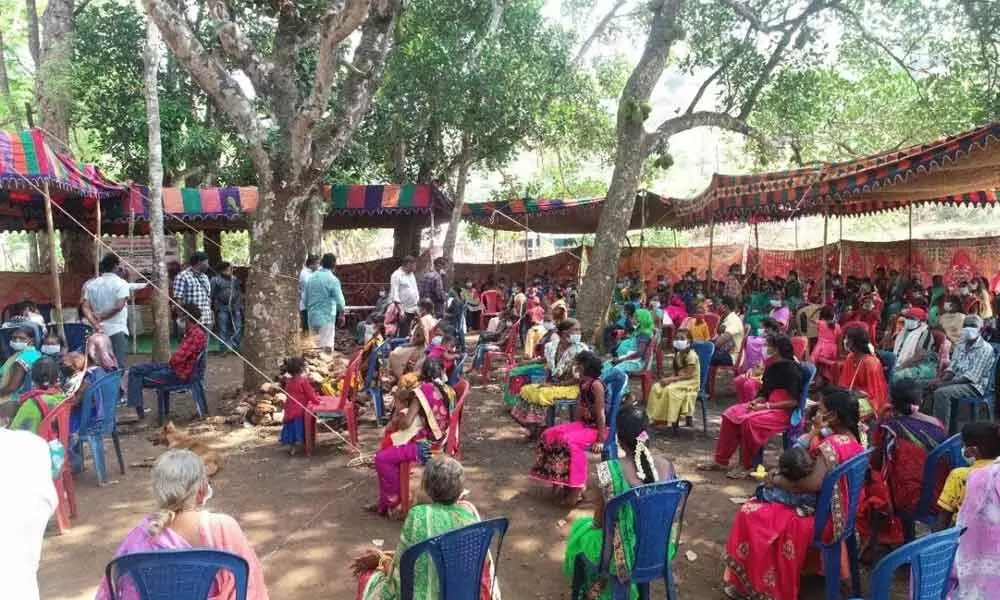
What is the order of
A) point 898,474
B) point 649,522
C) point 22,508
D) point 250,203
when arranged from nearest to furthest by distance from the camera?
1. point 22,508
2. point 649,522
3. point 898,474
4. point 250,203

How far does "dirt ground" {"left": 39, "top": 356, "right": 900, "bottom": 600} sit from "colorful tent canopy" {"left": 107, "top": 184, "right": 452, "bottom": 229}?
21.6ft

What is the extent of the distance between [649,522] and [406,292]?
631cm

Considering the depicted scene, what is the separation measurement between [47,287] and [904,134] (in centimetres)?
1806

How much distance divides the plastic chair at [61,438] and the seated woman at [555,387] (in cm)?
351

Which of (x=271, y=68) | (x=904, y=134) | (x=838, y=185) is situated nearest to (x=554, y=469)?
(x=271, y=68)

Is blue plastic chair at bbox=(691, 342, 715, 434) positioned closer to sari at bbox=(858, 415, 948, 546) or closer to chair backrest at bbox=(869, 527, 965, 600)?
sari at bbox=(858, 415, 948, 546)

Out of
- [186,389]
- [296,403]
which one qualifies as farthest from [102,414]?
[186,389]

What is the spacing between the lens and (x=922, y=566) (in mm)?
2375

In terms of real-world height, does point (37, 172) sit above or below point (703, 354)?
above

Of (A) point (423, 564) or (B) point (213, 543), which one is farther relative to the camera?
(A) point (423, 564)

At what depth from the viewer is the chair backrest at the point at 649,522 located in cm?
310

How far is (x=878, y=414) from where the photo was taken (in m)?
5.77

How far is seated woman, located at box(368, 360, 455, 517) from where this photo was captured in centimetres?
480

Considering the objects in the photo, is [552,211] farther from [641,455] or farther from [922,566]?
[922,566]
